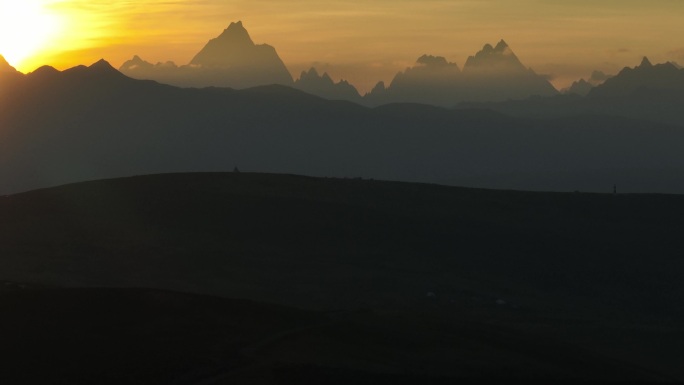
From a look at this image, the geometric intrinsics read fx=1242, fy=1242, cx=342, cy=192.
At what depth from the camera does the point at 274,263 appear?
8369cm

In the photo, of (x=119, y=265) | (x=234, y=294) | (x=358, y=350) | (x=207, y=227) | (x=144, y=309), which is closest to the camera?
(x=358, y=350)

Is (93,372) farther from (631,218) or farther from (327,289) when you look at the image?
(631,218)

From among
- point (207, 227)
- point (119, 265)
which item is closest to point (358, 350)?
point (119, 265)

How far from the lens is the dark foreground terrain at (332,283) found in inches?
1797

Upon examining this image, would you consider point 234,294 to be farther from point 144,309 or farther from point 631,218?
point 631,218

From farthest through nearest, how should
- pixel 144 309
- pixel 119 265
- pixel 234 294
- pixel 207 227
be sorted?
pixel 207 227
pixel 119 265
pixel 234 294
pixel 144 309

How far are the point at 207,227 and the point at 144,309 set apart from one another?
41.1 m

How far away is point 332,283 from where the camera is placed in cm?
7762

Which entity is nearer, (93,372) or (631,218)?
(93,372)

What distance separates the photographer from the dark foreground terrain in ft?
150

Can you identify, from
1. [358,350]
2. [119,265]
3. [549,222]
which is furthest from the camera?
[549,222]

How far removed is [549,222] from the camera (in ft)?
334

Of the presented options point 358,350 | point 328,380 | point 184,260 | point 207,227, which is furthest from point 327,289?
point 328,380

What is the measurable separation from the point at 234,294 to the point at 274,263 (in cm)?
1162
